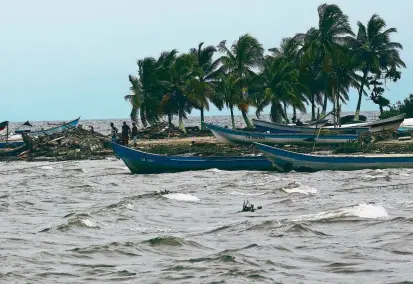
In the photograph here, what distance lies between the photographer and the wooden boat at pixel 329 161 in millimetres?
36688

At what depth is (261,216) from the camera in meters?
23.7

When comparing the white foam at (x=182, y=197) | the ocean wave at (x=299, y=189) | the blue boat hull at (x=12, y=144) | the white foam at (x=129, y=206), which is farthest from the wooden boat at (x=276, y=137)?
the white foam at (x=129, y=206)

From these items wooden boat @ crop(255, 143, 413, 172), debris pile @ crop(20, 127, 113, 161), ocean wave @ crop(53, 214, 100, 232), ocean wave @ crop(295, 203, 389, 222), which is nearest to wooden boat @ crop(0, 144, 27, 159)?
debris pile @ crop(20, 127, 113, 161)

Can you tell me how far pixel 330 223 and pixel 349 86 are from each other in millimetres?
46568

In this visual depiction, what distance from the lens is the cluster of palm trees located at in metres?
61.5

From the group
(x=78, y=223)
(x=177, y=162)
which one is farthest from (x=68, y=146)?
(x=78, y=223)

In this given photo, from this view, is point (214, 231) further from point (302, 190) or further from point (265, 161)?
point (265, 161)

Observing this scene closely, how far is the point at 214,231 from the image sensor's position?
69.1 ft

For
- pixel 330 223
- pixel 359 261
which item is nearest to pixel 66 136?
pixel 330 223

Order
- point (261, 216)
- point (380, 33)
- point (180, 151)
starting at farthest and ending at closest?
point (380, 33), point (180, 151), point (261, 216)

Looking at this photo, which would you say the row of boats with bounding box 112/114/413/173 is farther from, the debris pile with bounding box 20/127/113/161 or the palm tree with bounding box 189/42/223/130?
the palm tree with bounding box 189/42/223/130

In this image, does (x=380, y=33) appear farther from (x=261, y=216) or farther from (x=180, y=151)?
(x=261, y=216)

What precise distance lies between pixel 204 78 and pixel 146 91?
4830 millimetres

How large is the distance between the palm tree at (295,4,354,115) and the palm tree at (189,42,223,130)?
732 centimetres
